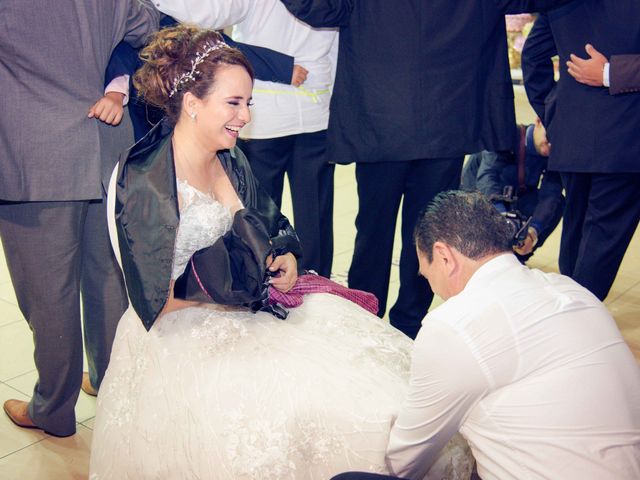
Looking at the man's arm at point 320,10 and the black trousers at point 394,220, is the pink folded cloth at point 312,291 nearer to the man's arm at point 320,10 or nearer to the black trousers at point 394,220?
the black trousers at point 394,220

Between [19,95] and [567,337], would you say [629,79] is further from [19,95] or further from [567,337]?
[19,95]

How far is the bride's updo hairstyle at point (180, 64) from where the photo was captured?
233cm

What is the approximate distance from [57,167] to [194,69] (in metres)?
0.49

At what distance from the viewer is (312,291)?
2.44m

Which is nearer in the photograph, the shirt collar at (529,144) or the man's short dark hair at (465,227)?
the man's short dark hair at (465,227)

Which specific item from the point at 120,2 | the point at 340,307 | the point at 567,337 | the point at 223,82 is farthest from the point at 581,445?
the point at 120,2

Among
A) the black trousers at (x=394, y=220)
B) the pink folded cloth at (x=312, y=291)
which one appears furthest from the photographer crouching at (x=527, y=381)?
the black trousers at (x=394, y=220)

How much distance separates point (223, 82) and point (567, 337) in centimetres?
116

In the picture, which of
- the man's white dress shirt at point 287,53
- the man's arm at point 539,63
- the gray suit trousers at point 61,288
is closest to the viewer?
the gray suit trousers at point 61,288

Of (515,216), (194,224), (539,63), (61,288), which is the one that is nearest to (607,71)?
(539,63)

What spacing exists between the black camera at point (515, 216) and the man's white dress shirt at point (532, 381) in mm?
1897

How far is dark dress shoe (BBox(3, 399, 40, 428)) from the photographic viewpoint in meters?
2.78

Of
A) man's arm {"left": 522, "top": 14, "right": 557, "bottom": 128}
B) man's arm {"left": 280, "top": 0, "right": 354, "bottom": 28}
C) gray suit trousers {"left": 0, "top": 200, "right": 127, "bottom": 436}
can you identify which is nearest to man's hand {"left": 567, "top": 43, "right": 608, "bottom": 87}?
man's arm {"left": 522, "top": 14, "right": 557, "bottom": 128}

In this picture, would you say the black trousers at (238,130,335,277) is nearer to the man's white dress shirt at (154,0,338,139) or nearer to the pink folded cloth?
the man's white dress shirt at (154,0,338,139)
